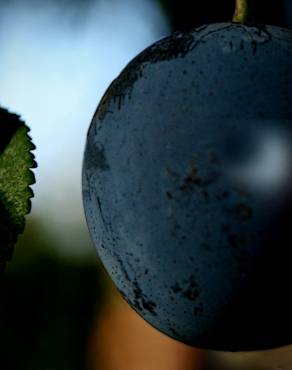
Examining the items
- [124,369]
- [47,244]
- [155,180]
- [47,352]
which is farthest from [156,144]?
[47,244]

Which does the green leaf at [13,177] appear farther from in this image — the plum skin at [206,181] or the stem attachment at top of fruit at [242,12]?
the stem attachment at top of fruit at [242,12]

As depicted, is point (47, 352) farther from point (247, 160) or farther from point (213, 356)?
point (247, 160)

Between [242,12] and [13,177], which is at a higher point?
[242,12]

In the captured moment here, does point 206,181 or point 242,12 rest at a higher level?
point 242,12

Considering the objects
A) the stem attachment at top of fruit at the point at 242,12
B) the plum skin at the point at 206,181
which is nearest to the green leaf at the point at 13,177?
the plum skin at the point at 206,181

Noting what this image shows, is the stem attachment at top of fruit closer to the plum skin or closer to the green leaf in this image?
the plum skin

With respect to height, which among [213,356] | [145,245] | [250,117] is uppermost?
[250,117]
